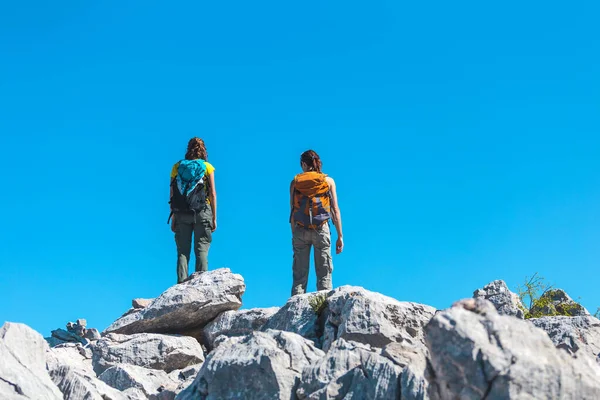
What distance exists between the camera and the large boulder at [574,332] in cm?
1340

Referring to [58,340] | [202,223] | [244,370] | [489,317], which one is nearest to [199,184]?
[202,223]

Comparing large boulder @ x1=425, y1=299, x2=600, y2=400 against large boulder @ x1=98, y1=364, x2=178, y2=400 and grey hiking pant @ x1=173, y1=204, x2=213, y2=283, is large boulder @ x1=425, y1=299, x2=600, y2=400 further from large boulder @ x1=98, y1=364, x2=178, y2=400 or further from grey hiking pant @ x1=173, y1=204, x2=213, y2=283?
grey hiking pant @ x1=173, y1=204, x2=213, y2=283

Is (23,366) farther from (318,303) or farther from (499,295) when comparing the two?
(499,295)

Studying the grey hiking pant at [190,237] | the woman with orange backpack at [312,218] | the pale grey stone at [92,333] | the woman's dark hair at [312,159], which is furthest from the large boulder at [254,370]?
the pale grey stone at [92,333]

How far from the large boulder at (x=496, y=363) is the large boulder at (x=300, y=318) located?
6816 mm

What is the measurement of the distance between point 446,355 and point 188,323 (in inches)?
437

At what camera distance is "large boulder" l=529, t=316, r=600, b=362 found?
13.4m

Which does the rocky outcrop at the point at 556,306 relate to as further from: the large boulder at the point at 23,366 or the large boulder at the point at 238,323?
the large boulder at the point at 23,366

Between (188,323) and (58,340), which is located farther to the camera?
(58,340)

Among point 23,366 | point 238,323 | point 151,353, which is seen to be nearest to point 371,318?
point 238,323

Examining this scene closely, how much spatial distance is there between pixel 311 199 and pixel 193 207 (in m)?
3.10

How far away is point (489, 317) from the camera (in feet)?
24.3

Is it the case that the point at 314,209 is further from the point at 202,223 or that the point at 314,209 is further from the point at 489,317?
the point at 489,317

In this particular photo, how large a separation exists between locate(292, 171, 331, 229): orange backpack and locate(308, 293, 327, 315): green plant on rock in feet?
9.37
